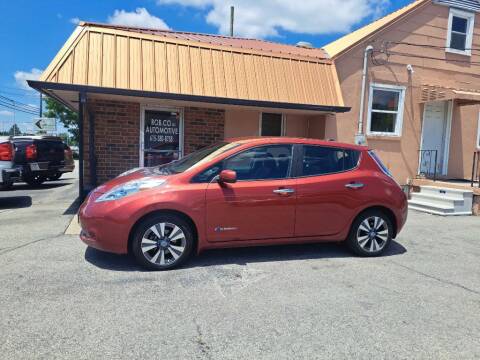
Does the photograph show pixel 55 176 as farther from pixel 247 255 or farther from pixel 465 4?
pixel 465 4

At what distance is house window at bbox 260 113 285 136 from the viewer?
9.95 m

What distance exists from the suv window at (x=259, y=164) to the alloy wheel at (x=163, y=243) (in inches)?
27.7

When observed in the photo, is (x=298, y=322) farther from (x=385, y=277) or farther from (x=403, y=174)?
(x=403, y=174)

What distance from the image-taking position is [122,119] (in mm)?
8656

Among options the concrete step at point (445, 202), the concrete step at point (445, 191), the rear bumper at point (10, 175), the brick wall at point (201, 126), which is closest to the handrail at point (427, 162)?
the concrete step at point (445, 191)

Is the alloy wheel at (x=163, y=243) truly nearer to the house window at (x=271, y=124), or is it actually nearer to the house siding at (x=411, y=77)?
the house window at (x=271, y=124)

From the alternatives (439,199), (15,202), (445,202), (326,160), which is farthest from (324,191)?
(15,202)

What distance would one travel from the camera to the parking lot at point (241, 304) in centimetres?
289

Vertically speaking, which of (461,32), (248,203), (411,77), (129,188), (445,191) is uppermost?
(461,32)

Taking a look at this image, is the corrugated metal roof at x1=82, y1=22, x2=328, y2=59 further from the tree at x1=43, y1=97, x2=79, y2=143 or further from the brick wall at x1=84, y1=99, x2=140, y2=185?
the tree at x1=43, y1=97, x2=79, y2=143

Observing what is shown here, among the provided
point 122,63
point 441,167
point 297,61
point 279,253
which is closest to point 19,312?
point 279,253

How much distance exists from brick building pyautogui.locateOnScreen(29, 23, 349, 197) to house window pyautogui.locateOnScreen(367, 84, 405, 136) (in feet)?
5.44

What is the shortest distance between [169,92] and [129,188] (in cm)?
365

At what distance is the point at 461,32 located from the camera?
11.4 m
